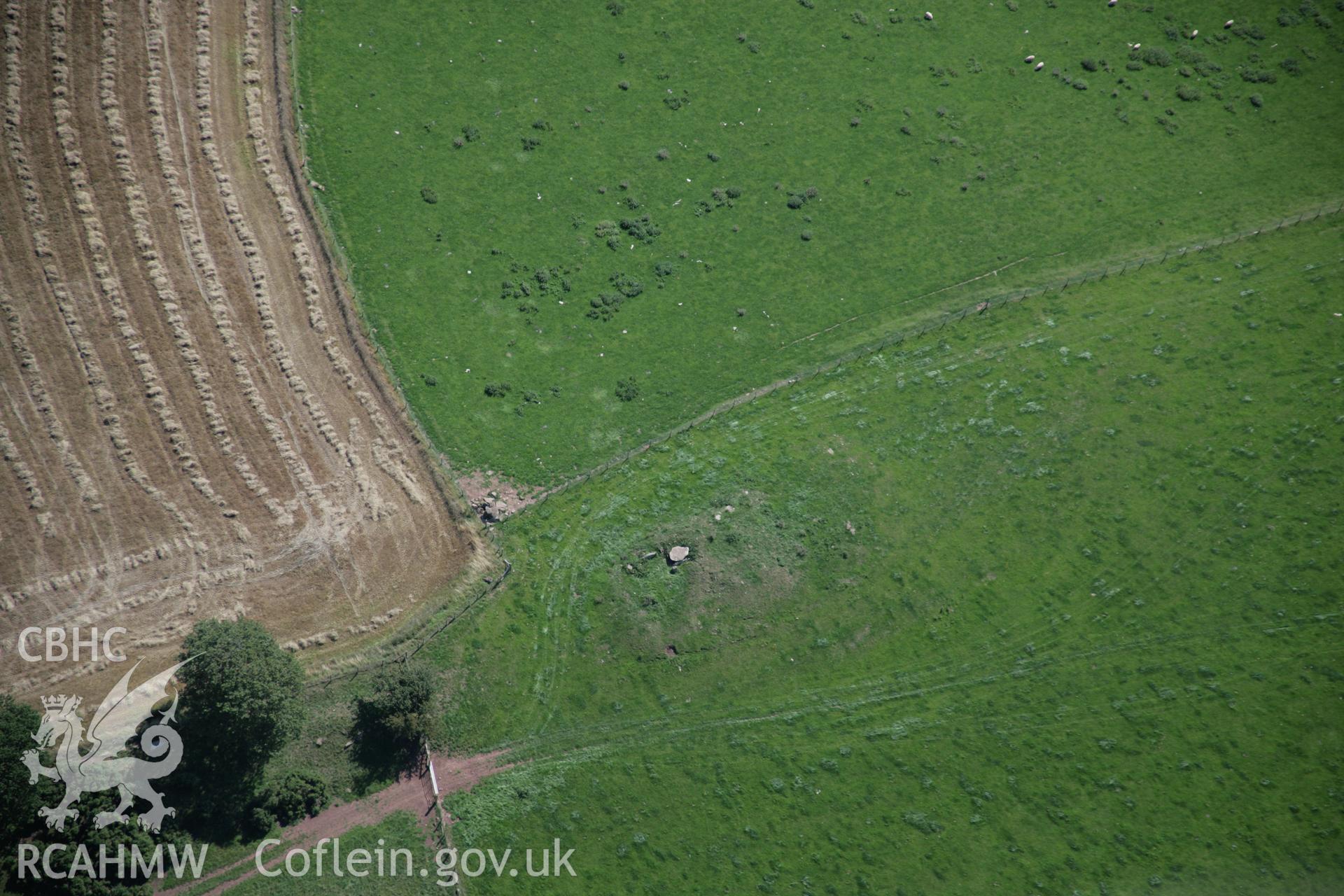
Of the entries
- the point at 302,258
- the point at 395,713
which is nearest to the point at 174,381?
the point at 302,258

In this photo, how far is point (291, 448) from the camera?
6575 cm

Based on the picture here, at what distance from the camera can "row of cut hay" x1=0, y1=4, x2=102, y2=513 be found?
63344 mm

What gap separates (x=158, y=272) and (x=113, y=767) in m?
31.8

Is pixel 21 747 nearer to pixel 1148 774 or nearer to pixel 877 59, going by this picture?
pixel 1148 774

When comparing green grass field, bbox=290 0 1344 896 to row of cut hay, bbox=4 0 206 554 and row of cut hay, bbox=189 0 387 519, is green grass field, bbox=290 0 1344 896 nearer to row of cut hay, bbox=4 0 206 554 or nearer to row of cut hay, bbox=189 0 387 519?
row of cut hay, bbox=189 0 387 519

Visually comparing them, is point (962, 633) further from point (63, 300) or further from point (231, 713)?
point (63, 300)

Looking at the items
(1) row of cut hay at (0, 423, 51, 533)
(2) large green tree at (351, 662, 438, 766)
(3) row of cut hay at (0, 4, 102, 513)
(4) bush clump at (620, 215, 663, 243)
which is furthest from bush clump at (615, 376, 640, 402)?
(1) row of cut hay at (0, 423, 51, 533)

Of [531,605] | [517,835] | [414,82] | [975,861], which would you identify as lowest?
[975,861]

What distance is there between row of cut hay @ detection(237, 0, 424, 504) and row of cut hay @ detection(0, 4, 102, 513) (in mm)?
A: 12955

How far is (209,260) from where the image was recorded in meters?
68.6

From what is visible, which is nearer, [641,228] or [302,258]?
[302,258]

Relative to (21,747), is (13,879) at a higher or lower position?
lower

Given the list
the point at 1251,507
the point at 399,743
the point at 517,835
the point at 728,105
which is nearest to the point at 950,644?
the point at 1251,507

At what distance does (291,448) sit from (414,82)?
29.9 metres
